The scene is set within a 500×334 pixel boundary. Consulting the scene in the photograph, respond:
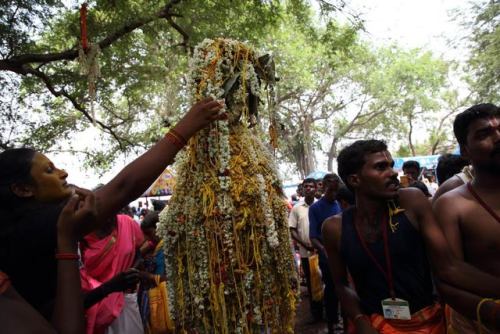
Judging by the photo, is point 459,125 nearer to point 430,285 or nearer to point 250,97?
point 430,285

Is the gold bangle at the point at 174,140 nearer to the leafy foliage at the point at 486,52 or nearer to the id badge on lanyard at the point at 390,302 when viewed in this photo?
the id badge on lanyard at the point at 390,302

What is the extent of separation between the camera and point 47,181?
5.81ft

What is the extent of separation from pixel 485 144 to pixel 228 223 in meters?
1.49

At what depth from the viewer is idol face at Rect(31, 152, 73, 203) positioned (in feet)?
5.69

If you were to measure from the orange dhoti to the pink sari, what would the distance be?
74.5 inches

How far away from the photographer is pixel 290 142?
23641 mm

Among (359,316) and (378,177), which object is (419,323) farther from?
(378,177)

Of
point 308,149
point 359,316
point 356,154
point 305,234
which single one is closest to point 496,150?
point 356,154

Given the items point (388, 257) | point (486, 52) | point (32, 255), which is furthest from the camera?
point (486, 52)

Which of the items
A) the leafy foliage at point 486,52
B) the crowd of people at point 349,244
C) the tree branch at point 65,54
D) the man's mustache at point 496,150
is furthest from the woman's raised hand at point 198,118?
the leafy foliage at point 486,52

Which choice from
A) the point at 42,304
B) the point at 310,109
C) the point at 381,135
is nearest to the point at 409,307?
the point at 42,304

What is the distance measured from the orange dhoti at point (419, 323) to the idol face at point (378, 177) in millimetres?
669

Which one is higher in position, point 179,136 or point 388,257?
point 179,136

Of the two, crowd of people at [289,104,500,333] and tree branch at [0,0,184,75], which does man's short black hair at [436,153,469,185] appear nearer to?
A: crowd of people at [289,104,500,333]
